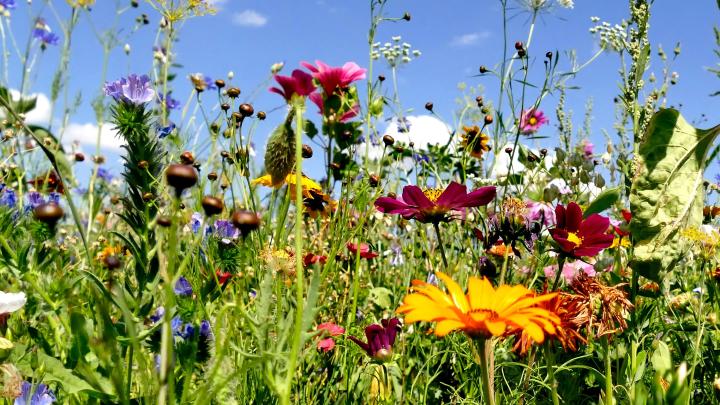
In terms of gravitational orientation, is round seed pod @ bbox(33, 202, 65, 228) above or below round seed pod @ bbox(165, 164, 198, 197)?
below

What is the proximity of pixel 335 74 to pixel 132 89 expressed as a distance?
487 mm

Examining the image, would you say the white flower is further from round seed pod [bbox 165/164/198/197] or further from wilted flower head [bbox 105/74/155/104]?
round seed pod [bbox 165/164/198/197]

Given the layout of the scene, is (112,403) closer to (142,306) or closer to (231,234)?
(142,306)

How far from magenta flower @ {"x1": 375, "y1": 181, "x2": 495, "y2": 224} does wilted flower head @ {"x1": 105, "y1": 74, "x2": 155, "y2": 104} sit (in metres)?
0.53

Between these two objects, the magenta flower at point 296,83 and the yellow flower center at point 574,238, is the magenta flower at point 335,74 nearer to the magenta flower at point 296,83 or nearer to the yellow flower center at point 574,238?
the magenta flower at point 296,83

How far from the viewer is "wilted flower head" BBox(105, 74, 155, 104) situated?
4.09 feet

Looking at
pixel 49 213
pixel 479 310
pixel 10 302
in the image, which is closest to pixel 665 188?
pixel 479 310

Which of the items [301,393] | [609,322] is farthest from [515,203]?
[301,393]

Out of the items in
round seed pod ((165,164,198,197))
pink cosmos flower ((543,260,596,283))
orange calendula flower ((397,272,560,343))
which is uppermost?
pink cosmos flower ((543,260,596,283))

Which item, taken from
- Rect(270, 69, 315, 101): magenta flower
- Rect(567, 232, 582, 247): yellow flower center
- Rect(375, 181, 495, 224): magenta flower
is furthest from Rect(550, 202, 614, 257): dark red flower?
Rect(270, 69, 315, 101): magenta flower

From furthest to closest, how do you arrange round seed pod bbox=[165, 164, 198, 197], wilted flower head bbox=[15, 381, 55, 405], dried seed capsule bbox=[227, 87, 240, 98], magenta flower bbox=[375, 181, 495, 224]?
dried seed capsule bbox=[227, 87, 240, 98], magenta flower bbox=[375, 181, 495, 224], wilted flower head bbox=[15, 381, 55, 405], round seed pod bbox=[165, 164, 198, 197]

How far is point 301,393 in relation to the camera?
126cm

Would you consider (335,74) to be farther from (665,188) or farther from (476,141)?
(476,141)

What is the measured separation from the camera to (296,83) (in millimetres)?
1219
